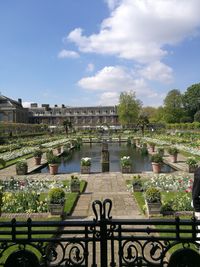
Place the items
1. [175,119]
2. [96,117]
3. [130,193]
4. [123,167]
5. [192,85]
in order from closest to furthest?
[130,193] < [123,167] < [175,119] < [192,85] < [96,117]

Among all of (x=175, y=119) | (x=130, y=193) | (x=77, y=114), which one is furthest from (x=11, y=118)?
(x=130, y=193)

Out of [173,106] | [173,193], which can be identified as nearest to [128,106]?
[173,106]

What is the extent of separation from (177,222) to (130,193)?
367 inches

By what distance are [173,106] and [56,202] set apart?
266ft

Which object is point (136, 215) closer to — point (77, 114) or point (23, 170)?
point (23, 170)

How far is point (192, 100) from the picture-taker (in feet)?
289

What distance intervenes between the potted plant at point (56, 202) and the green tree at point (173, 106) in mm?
78090

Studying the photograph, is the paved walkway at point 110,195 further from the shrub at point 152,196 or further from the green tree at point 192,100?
the green tree at point 192,100

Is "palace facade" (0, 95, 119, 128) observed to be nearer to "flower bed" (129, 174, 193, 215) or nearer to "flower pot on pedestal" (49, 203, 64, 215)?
"flower bed" (129, 174, 193, 215)

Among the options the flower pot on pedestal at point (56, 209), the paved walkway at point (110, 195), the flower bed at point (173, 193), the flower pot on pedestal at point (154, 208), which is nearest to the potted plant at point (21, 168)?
the paved walkway at point (110, 195)

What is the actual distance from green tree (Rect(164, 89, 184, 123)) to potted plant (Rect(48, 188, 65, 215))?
7809 cm

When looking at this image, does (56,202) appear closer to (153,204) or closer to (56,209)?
(56,209)

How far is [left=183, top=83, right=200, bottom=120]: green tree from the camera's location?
8769 centimetres

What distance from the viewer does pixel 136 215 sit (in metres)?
9.71
